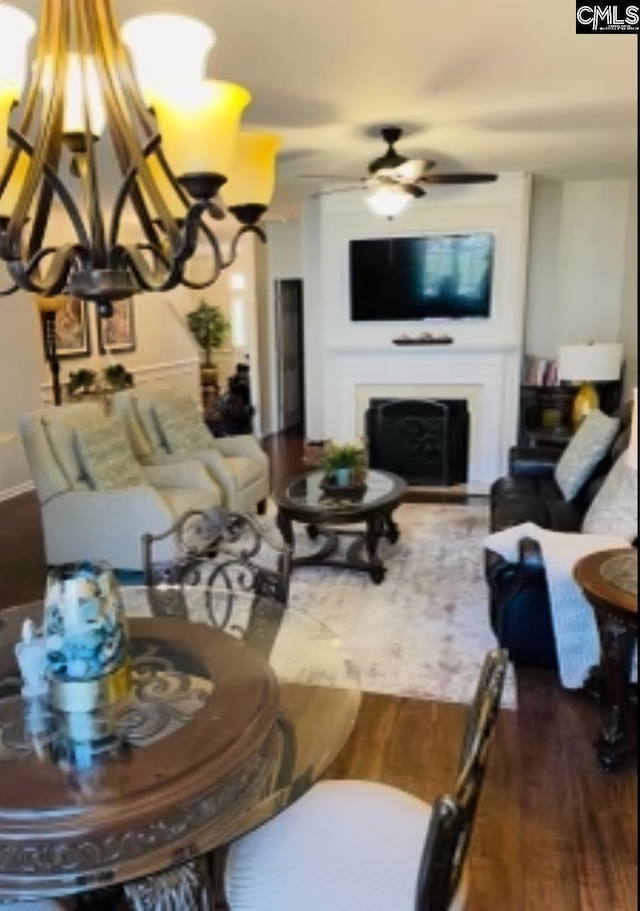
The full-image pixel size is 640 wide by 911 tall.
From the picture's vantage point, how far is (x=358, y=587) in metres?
3.88

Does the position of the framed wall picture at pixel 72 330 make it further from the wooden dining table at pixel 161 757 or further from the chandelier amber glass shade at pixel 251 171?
the wooden dining table at pixel 161 757

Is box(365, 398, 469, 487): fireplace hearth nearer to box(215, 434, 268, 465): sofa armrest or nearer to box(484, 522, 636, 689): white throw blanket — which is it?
box(215, 434, 268, 465): sofa armrest

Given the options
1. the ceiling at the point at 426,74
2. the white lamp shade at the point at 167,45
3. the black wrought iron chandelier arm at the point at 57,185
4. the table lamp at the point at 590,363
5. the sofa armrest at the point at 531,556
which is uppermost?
the ceiling at the point at 426,74

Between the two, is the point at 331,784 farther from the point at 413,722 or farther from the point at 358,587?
the point at 358,587

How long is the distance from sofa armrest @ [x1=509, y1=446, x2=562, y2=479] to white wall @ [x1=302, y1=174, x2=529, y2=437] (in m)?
1.46

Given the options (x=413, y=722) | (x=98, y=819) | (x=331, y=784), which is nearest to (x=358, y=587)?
(x=413, y=722)

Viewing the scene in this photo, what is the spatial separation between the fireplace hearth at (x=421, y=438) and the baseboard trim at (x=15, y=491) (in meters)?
3.28

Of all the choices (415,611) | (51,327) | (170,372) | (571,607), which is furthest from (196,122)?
(170,372)

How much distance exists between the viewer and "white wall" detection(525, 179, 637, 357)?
5.91 m

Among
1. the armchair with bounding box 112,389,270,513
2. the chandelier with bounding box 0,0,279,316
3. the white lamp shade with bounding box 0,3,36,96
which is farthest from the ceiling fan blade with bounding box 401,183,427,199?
the white lamp shade with bounding box 0,3,36,96

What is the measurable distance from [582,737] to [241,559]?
1.44 metres

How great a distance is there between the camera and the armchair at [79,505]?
12.7 ft

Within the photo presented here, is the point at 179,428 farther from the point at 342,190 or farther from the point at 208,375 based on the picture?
the point at 208,375

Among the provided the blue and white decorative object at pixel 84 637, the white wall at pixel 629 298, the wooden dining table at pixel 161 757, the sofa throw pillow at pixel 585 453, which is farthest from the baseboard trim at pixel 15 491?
the white wall at pixel 629 298
